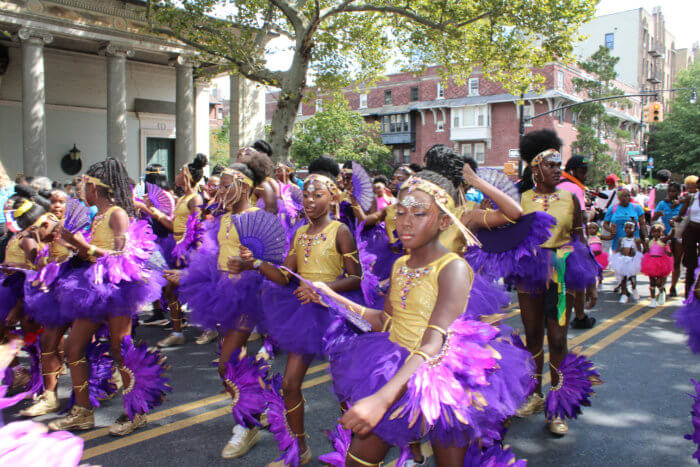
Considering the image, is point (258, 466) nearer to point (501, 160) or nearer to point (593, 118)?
point (501, 160)

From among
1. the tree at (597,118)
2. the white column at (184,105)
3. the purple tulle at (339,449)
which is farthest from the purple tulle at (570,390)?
the tree at (597,118)

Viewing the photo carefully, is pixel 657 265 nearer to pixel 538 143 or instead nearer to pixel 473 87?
pixel 538 143

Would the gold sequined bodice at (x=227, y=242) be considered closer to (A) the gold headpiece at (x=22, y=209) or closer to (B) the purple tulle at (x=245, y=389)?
(B) the purple tulle at (x=245, y=389)

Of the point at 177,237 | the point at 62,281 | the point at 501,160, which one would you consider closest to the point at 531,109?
the point at 501,160

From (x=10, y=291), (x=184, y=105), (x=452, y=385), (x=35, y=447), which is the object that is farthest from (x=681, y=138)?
(x=35, y=447)

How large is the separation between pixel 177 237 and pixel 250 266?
3982mm

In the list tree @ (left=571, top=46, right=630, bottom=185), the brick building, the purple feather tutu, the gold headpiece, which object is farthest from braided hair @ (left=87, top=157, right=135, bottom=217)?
tree @ (left=571, top=46, right=630, bottom=185)

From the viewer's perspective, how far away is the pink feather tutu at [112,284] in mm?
4371

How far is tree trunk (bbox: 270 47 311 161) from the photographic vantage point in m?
14.1

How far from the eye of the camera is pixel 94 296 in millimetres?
4359

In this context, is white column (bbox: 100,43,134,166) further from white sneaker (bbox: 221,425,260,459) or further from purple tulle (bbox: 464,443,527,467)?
purple tulle (bbox: 464,443,527,467)

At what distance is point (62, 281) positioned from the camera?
446cm

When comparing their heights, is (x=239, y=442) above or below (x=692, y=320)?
below

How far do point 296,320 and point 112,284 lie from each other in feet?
5.68
